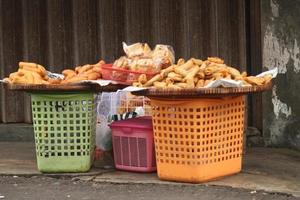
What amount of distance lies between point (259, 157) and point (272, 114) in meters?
0.63

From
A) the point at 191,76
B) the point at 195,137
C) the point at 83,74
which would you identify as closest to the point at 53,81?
the point at 83,74

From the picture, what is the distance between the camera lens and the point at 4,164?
7.27 m

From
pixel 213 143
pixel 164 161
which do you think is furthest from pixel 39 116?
pixel 213 143

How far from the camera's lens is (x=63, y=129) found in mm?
6543

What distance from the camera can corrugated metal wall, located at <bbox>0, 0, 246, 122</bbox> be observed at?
26.5 ft

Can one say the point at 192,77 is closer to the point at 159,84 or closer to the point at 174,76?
the point at 174,76

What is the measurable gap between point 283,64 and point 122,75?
2.18 metres

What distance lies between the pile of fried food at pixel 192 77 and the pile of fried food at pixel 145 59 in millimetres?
285

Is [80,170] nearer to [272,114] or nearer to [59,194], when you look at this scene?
[59,194]

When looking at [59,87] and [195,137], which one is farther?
[59,87]

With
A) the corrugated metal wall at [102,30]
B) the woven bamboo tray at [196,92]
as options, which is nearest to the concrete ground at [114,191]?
the woven bamboo tray at [196,92]

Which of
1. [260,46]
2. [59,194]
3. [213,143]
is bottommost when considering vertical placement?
[59,194]

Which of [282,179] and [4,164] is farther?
[4,164]

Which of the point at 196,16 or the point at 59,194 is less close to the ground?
the point at 196,16
